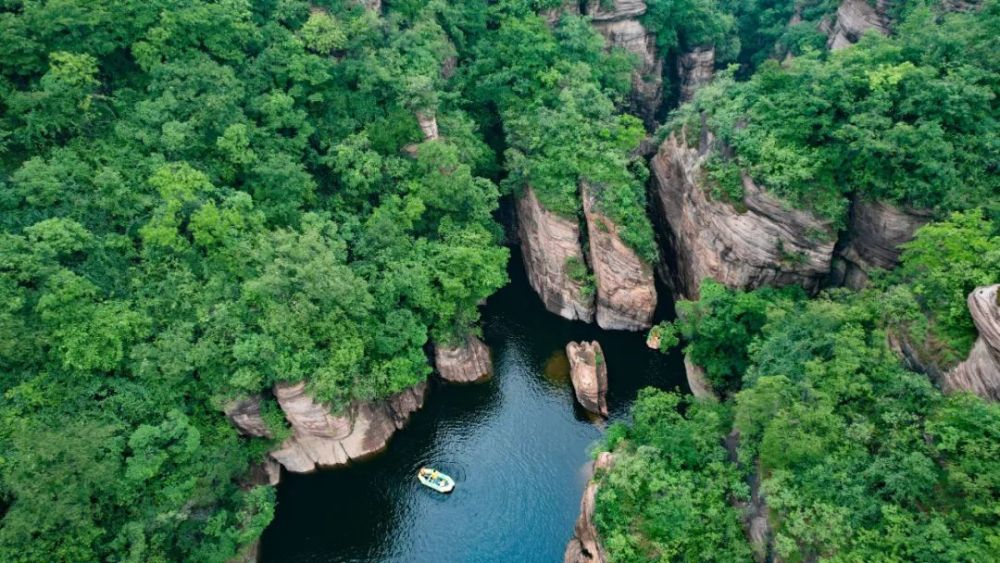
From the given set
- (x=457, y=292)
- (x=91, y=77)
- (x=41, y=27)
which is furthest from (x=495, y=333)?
(x=41, y=27)

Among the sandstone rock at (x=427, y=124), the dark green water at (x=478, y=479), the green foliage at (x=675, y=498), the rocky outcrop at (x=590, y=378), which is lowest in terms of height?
the dark green water at (x=478, y=479)

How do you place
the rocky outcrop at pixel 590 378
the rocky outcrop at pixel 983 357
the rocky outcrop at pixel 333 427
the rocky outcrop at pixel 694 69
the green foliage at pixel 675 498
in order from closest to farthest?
1. the rocky outcrop at pixel 983 357
2. the green foliage at pixel 675 498
3. the rocky outcrop at pixel 333 427
4. the rocky outcrop at pixel 590 378
5. the rocky outcrop at pixel 694 69

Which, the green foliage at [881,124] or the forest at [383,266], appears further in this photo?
the green foliage at [881,124]

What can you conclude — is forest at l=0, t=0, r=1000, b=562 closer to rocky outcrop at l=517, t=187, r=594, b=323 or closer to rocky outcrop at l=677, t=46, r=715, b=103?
rocky outcrop at l=517, t=187, r=594, b=323

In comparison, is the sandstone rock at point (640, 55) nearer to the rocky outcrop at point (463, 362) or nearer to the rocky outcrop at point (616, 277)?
the rocky outcrop at point (616, 277)

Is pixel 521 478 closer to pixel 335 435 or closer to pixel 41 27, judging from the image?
pixel 335 435

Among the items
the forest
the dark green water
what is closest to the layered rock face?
the forest

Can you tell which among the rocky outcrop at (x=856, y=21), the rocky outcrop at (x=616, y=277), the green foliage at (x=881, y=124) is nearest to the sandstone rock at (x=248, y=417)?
the rocky outcrop at (x=616, y=277)
